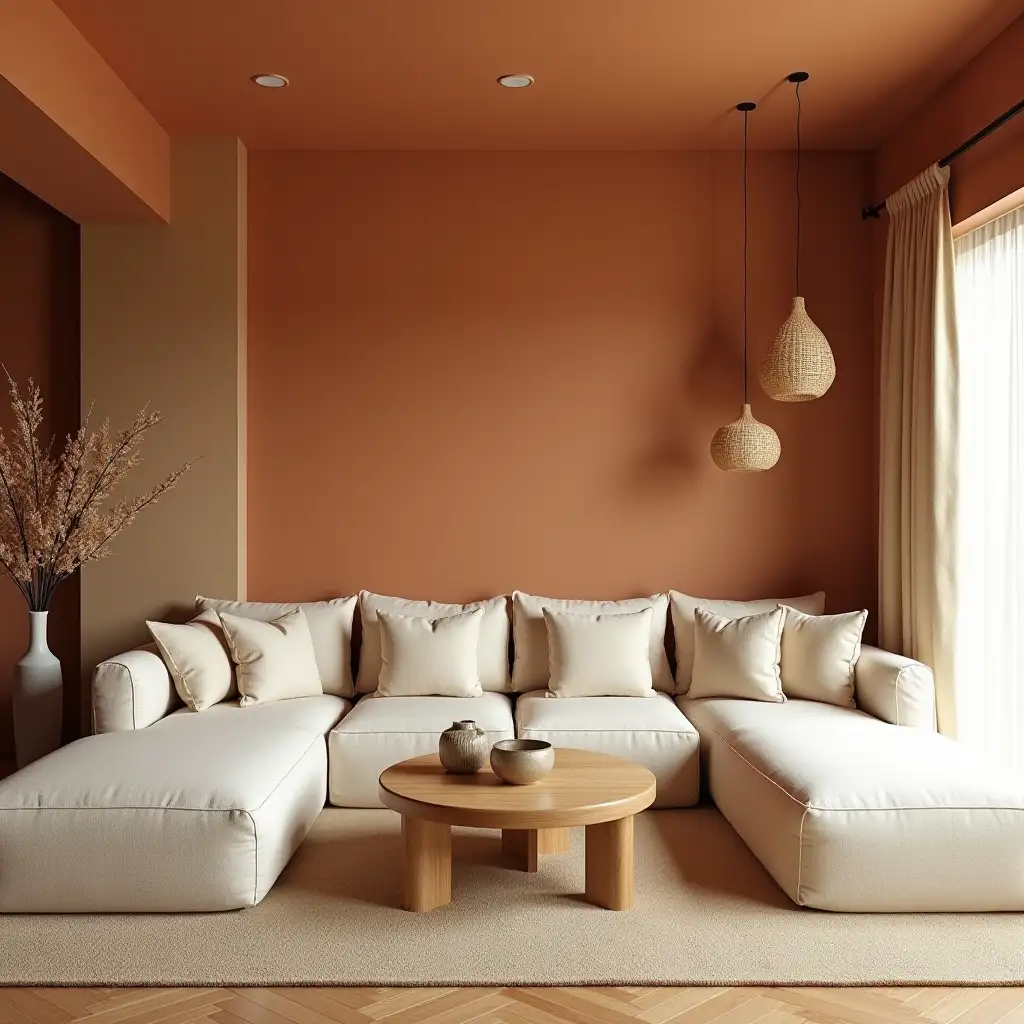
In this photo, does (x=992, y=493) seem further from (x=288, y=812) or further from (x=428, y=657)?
(x=288, y=812)

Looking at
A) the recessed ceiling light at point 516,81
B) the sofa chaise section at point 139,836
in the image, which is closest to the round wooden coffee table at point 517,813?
the sofa chaise section at point 139,836

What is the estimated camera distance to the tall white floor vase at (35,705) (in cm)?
428

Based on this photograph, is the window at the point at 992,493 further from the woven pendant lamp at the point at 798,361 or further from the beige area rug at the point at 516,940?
the beige area rug at the point at 516,940

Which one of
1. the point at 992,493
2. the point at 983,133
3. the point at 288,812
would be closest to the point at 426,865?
the point at 288,812

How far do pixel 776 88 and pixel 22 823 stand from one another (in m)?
3.96

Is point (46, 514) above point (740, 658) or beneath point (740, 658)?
above

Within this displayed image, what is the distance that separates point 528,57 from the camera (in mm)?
4125

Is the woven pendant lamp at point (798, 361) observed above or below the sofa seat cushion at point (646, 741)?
above

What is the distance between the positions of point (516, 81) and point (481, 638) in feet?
7.95

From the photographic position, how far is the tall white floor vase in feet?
14.0

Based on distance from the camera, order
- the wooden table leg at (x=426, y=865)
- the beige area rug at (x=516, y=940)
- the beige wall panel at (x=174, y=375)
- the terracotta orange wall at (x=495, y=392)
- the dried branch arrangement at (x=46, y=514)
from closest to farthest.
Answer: the beige area rug at (x=516, y=940), the wooden table leg at (x=426, y=865), the dried branch arrangement at (x=46, y=514), the beige wall panel at (x=174, y=375), the terracotta orange wall at (x=495, y=392)

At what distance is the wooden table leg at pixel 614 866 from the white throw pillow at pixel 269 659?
5.89ft

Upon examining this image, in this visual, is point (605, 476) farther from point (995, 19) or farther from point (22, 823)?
point (22, 823)

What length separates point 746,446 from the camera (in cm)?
488
